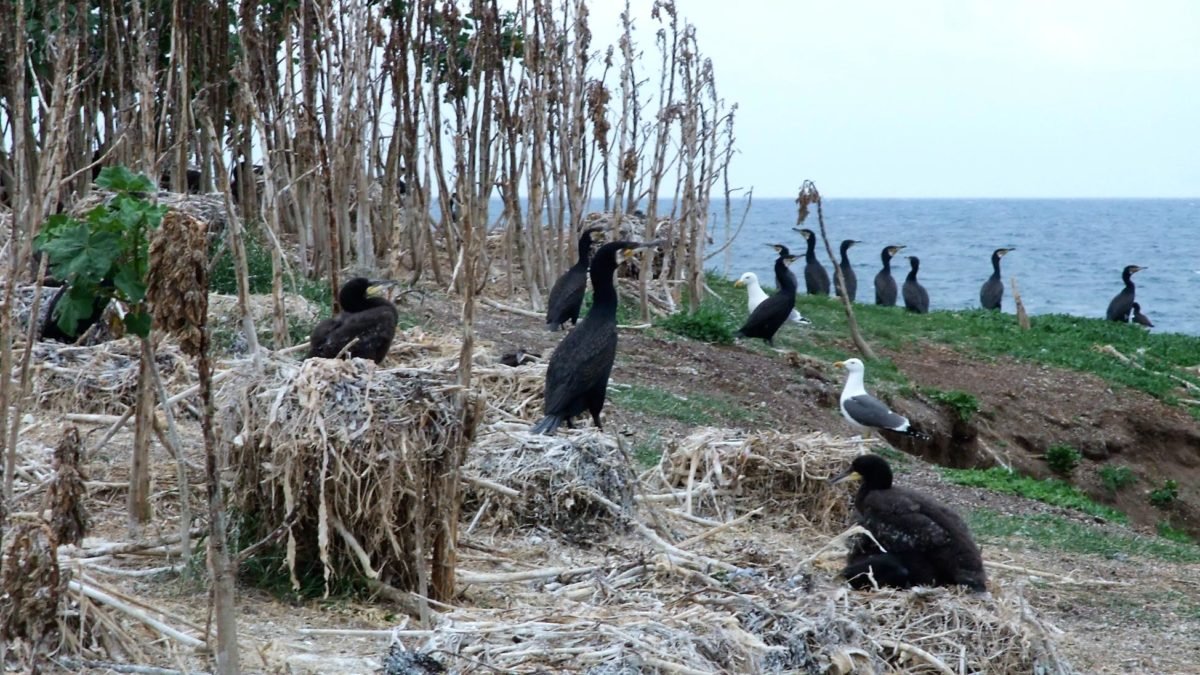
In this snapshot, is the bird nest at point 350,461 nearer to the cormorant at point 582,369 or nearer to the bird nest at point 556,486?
the bird nest at point 556,486

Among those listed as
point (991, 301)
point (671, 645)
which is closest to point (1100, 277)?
point (991, 301)

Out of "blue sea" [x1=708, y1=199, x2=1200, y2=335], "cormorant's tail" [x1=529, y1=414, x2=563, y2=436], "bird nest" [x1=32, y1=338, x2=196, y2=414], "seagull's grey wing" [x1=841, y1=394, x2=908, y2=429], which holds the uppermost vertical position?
"bird nest" [x1=32, y1=338, x2=196, y2=414]

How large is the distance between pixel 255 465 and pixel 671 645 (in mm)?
1790

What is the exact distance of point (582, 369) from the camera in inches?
321

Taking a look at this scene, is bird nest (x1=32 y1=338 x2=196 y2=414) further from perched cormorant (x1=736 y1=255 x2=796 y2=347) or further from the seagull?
perched cormorant (x1=736 y1=255 x2=796 y2=347)

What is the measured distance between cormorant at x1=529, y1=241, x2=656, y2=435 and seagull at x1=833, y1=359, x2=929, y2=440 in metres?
3.55

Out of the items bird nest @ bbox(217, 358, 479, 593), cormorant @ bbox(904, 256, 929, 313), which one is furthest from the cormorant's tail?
cormorant @ bbox(904, 256, 929, 313)

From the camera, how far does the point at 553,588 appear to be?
596 centimetres

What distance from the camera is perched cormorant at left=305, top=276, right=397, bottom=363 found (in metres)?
8.28

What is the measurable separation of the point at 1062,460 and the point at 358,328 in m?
7.71

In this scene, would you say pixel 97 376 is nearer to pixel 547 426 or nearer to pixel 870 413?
pixel 547 426

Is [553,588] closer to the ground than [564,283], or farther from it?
closer to the ground

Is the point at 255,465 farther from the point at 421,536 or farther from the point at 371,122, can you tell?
the point at 371,122

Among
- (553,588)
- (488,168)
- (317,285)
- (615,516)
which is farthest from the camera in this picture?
(488,168)
